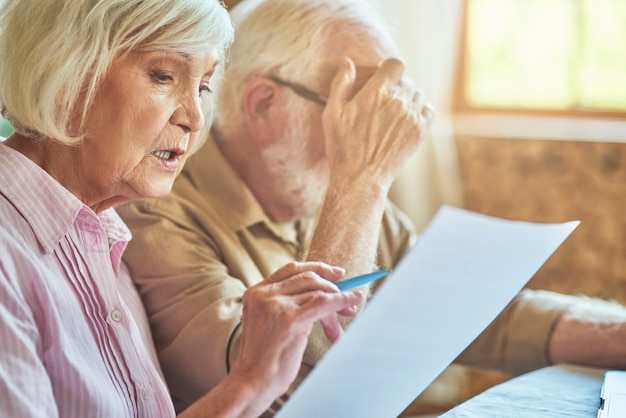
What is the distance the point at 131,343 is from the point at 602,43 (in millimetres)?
2752

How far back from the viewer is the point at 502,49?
3.47 metres

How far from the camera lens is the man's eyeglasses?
59.6 inches

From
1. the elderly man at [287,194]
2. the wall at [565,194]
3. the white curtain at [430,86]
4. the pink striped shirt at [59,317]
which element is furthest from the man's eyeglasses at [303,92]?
the wall at [565,194]

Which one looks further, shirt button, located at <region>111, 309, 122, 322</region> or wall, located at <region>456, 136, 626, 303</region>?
wall, located at <region>456, 136, 626, 303</region>

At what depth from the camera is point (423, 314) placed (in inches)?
36.4

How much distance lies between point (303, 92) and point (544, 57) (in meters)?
2.15

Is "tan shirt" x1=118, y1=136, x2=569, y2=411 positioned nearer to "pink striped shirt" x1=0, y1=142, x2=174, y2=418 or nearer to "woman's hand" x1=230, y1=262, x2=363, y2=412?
"pink striped shirt" x1=0, y1=142, x2=174, y2=418

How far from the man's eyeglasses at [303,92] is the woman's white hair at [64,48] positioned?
0.51 meters

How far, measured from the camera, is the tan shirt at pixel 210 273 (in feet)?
4.28

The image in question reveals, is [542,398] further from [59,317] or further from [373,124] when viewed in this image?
[59,317]

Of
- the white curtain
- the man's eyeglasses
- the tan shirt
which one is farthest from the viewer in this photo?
the white curtain

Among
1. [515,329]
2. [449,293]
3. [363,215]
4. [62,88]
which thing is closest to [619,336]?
[515,329]

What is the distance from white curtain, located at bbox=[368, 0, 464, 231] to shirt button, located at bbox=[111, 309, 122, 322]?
1874mm

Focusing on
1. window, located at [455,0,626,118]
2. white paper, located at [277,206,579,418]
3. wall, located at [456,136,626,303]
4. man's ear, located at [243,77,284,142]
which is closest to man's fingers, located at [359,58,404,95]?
man's ear, located at [243,77,284,142]
